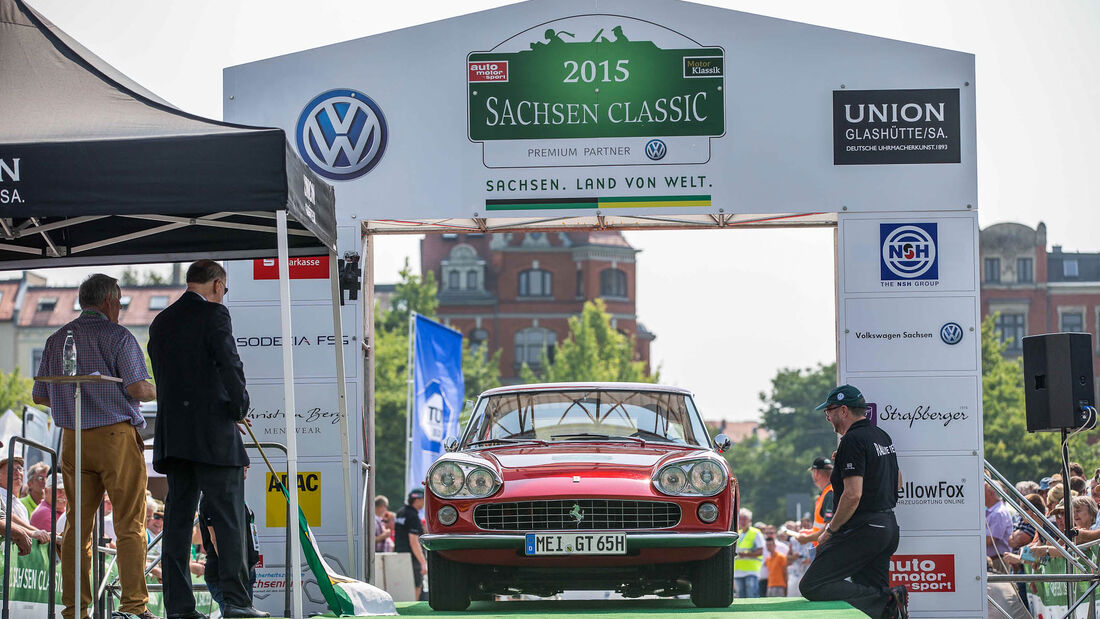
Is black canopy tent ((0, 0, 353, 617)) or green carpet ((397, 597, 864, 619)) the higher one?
black canopy tent ((0, 0, 353, 617))

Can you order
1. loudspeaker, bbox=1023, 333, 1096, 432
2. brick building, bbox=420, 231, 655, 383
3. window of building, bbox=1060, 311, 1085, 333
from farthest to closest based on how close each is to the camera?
1. brick building, bbox=420, 231, 655, 383
2. window of building, bbox=1060, 311, 1085, 333
3. loudspeaker, bbox=1023, 333, 1096, 432

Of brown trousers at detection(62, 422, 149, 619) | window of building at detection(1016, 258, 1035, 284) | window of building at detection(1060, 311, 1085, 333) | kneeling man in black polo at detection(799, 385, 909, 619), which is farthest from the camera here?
window of building at detection(1016, 258, 1035, 284)

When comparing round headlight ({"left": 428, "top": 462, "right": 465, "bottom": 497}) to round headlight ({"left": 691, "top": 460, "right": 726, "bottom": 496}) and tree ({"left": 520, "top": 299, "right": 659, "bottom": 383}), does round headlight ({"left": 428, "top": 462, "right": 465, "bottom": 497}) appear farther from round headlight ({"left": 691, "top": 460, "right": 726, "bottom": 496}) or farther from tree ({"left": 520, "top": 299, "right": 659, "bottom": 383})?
tree ({"left": 520, "top": 299, "right": 659, "bottom": 383})

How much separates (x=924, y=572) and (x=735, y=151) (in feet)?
11.9

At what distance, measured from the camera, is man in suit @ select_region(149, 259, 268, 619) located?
6.89 metres

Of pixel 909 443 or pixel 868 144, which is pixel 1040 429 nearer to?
pixel 909 443

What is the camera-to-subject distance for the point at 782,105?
10.1 meters

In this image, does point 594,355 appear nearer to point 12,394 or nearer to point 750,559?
point 12,394

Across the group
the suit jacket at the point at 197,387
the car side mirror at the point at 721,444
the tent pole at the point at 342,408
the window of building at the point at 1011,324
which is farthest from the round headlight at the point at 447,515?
the window of building at the point at 1011,324

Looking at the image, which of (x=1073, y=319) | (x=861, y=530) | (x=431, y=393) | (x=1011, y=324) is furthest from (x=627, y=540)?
(x=1073, y=319)

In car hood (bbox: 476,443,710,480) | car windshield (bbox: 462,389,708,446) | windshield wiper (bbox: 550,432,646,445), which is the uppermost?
car windshield (bbox: 462,389,708,446)

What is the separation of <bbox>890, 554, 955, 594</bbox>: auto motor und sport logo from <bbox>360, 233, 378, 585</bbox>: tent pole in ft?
13.6

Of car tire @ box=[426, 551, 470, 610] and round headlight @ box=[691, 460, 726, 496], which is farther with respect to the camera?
car tire @ box=[426, 551, 470, 610]

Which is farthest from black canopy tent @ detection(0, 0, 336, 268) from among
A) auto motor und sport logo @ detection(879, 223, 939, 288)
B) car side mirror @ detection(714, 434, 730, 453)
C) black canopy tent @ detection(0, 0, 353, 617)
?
auto motor und sport logo @ detection(879, 223, 939, 288)
